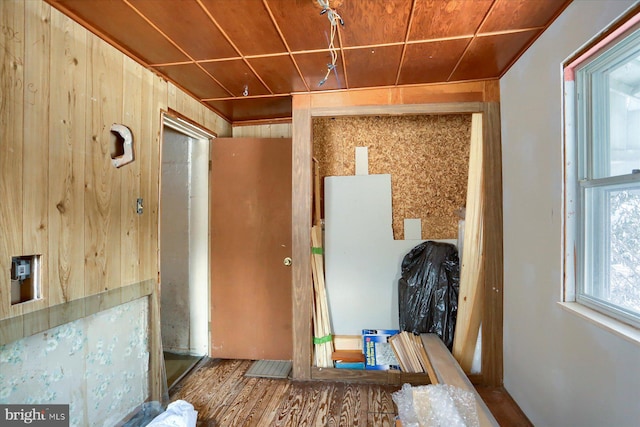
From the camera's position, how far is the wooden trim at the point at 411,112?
200 cm

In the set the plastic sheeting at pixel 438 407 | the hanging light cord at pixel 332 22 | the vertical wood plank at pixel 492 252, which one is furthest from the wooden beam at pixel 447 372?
the hanging light cord at pixel 332 22

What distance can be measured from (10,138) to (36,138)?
0.31 feet

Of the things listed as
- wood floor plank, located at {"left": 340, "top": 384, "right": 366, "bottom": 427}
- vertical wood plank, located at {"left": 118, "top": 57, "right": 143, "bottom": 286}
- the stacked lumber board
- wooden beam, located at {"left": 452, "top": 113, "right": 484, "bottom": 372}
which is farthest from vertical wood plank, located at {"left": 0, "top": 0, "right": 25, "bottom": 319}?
wooden beam, located at {"left": 452, "top": 113, "right": 484, "bottom": 372}

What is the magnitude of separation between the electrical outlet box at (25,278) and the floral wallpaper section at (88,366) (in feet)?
0.61

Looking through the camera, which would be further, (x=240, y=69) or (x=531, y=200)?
(x=240, y=69)

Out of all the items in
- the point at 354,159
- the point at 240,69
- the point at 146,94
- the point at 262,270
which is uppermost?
the point at 240,69

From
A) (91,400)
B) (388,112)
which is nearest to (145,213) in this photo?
(91,400)

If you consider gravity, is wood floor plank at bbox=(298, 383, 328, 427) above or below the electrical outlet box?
below

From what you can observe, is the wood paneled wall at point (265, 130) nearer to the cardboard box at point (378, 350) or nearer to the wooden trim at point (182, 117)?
the wooden trim at point (182, 117)

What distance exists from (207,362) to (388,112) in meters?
2.70

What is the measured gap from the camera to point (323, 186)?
259 centimetres

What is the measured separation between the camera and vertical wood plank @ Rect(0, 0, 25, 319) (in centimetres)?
109

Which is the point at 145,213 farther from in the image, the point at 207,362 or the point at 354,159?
the point at 354,159

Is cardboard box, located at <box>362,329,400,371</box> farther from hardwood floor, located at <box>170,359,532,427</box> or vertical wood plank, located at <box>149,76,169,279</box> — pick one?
vertical wood plank, located at <box>149,76,169,279</box>
